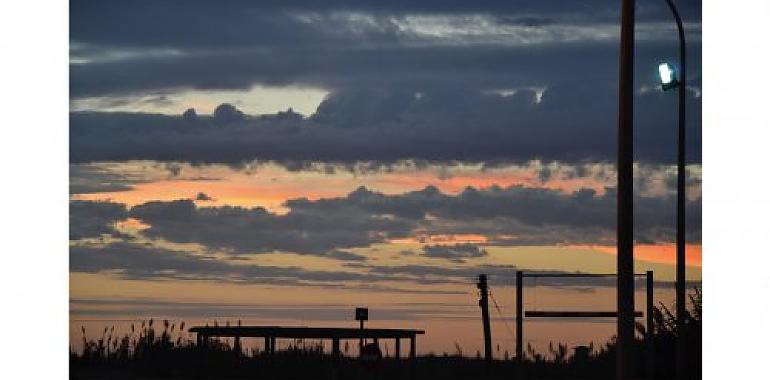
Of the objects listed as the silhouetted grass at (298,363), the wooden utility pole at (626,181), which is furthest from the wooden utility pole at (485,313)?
the wooden utility pole at (626,181)

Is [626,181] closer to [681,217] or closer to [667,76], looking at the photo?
[667,76]

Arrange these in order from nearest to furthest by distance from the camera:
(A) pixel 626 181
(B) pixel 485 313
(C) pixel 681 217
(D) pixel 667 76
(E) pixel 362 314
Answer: (A) pixel 626 181
(D) pixel 667 76
(C) pixel 681 217
(E) pixel 362 314
(B) pixel 485 313

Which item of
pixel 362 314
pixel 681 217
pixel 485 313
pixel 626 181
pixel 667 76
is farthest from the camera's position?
pixel 485 313

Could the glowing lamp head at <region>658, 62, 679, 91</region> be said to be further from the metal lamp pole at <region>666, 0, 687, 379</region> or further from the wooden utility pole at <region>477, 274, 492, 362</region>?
the wooden utility pole at <region>477, 274, 492, 362</region>

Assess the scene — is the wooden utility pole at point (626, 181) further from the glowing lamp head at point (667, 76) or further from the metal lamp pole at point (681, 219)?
the metal lamp pole at point (681, 219)

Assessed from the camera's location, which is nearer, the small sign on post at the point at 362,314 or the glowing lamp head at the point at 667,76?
the glowing lamp head at the point at 667,76

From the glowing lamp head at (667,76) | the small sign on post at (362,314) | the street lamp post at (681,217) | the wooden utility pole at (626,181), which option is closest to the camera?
the wooden utility pole at (626,181)

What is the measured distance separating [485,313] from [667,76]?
9.43m

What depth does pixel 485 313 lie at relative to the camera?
96.1 ft

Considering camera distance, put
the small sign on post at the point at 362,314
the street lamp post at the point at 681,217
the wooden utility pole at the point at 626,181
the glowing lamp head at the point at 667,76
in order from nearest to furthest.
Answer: the wooden utility pole at the point at 626,181
the glowing lamp head at the point at 667,76
the street lamp post at the point at 681,217
the small sign on post at the point at 362,314

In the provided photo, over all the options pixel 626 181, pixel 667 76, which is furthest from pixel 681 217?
pixel 626 181

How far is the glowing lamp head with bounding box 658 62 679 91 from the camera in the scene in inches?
830

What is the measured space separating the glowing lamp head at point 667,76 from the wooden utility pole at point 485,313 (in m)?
8.31

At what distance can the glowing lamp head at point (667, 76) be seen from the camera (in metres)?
21.1
